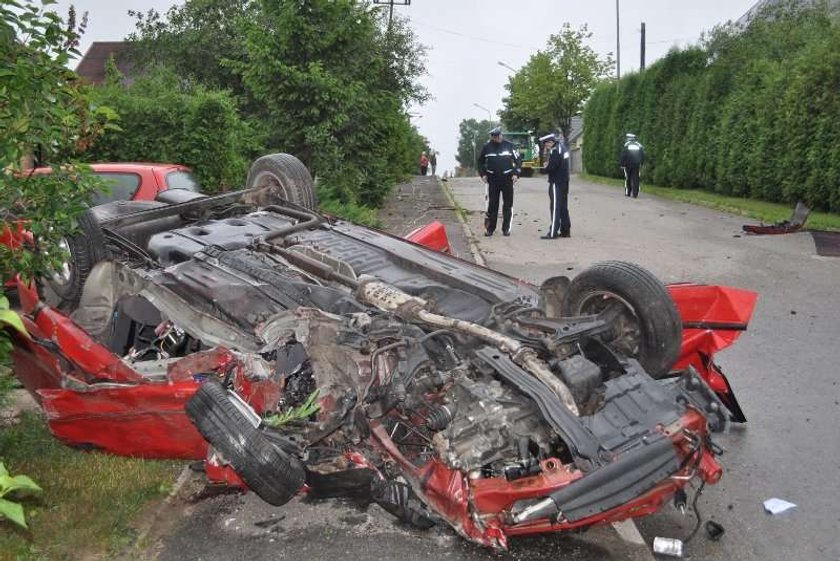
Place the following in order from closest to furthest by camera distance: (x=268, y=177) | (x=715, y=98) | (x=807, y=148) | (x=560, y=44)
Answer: (x=268, y=177) → (x=807, y=148) → (x=715, y=98) → (x=560, y=44)

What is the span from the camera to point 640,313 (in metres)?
4.39

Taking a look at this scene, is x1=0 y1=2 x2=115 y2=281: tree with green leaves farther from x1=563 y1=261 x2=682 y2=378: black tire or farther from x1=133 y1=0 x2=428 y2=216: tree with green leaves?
x1=133 y1=0 x2=428 y2=216: tree with green leaves

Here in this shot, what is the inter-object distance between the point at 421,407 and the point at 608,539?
116 centimetres

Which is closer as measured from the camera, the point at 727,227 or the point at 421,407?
the point at 421,407

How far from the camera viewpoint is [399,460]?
3.72 meters

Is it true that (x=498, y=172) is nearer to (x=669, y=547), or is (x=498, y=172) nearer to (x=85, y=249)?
(x=85, y=249)

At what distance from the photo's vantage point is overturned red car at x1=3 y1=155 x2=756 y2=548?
3420mm

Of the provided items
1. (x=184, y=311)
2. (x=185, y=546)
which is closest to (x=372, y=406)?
(x=185, y=546)

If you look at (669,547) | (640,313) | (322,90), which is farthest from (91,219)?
(322,90)

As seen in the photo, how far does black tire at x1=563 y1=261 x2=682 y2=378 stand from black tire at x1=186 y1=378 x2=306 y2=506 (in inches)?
78.1

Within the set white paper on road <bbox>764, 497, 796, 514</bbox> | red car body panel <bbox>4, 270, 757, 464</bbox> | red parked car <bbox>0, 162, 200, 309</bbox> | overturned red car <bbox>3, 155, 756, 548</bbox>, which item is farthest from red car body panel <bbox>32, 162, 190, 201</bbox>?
white paper on road <bbox>764, 497, 796, 514</bbox>

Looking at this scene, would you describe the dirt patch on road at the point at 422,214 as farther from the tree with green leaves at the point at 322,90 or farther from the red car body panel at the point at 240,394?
the red car body panel at the point at 240,394

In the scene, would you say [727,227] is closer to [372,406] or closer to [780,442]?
[780,442]

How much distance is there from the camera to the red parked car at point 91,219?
4035mm
